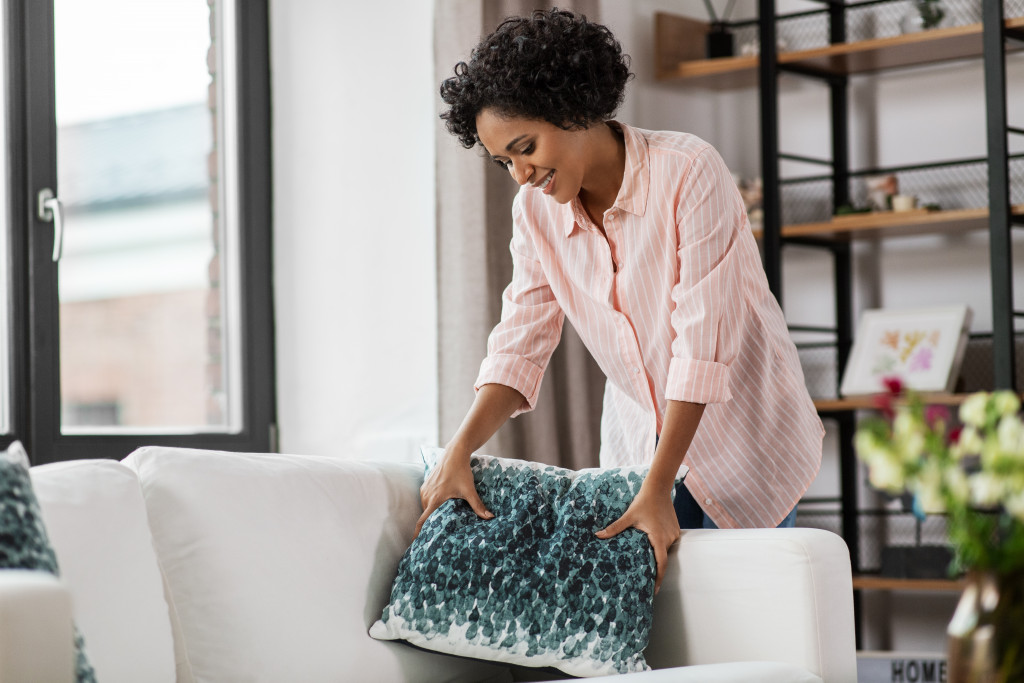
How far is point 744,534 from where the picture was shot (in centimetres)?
174

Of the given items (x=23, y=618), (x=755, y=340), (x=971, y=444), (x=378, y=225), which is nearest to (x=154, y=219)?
(x=378, y=225)

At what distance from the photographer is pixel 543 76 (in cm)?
173

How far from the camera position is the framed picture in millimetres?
3324

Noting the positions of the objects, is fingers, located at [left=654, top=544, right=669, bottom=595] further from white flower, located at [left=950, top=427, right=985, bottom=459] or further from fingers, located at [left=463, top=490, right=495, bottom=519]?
white flower, located at [left=950, top=427, right=985, bottom=459]

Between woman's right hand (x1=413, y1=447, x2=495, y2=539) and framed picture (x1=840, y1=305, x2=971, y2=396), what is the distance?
1776 mm

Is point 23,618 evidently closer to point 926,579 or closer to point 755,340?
point 755,340

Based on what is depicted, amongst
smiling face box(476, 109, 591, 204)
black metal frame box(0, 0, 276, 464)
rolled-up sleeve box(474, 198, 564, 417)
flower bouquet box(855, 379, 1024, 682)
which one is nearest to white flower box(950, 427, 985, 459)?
flower bouquet box(855, 379, 1024, 682)

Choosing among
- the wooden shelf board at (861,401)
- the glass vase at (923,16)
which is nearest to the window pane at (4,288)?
the wooden shelf board at (861,401)

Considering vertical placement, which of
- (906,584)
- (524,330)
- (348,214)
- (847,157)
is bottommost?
(906,584)

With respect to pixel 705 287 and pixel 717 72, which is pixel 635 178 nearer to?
pixel 705 287

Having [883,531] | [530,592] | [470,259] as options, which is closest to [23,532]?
[530,592]

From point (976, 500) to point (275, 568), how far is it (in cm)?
106

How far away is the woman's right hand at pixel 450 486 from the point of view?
182 centimetres

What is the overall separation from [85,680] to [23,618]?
224 millimetres
